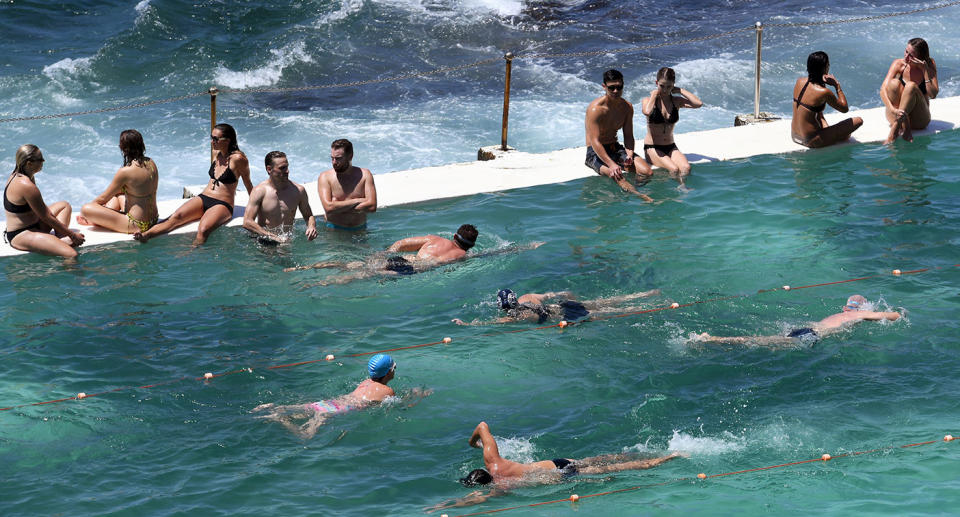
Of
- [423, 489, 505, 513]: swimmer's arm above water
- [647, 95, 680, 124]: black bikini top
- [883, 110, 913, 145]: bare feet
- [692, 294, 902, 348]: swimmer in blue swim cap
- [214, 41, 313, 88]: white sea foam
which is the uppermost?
[214, 41, 313, 88]: white sea foam

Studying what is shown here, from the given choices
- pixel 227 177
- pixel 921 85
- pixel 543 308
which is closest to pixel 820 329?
pixel 543 308

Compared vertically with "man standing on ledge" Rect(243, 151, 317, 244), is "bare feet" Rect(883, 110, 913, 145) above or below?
above

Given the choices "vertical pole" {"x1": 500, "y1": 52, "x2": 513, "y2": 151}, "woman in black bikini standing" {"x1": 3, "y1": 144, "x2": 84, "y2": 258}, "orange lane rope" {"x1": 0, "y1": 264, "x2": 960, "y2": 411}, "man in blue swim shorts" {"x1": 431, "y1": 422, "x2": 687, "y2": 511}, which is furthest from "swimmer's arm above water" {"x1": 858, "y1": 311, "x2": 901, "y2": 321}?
"woman in black bikini standing" {"x1": 3, "y1": 144, "x2": 84, "y2": 258}

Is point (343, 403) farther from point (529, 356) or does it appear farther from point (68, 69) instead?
point (68, 69)

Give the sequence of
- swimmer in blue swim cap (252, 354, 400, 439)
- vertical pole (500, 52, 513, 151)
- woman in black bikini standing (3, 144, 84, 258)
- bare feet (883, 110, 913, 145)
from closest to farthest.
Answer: swimmer in blue swim cap (252, 354, 400, 439), woman in black bikini standing (3, 144, 84, 258), vertical pole (500, 52, 513, 151), bare feet (883, 110, 913, 145)

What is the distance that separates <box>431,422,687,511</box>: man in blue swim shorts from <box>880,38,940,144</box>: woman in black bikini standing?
28.5 ft

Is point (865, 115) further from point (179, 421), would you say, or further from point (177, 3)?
point (177, 3)

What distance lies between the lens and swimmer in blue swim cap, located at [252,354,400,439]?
8086 mm

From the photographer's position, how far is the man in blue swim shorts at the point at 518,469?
709cm

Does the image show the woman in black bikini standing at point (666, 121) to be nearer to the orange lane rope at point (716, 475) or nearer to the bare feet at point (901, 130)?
the bare feet at point (901, 130)

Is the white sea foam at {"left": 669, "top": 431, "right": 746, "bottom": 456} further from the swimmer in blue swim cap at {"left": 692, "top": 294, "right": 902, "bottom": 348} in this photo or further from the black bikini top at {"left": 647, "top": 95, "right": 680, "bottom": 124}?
the black bikini top at {"left": 647, "top": 95, "right": 680, "bottom": 124}

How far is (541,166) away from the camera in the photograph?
1428 cm

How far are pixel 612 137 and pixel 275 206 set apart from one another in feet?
15.1

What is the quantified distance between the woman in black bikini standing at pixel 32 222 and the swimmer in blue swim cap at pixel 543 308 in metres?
4.62
